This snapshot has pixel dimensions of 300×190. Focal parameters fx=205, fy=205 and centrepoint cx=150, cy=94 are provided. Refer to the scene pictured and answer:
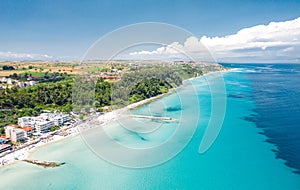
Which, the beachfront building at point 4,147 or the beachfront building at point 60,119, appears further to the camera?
the beachfront building at point 60,119

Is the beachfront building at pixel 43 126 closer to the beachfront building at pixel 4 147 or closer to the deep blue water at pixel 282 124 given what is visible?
the beachfront building at pixel 4 147

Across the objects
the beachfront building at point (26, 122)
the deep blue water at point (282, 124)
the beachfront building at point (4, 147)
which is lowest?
the beachfront building at point (4, 147)

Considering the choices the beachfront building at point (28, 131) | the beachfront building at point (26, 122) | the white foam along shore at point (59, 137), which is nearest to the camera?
the white foam along shore at point (59, 137)

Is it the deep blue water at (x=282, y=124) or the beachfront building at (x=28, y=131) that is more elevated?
the deep blue water at (x=282, y=124)

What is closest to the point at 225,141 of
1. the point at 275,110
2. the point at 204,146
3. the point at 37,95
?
the point at 204,146

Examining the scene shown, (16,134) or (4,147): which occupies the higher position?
(16,134)

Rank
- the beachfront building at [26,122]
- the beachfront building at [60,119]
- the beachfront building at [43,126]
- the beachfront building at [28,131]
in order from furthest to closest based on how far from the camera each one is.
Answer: the beachfront building at [60,119]
the beachfront building at [26,122]
the beachfront building at [43,126]
the beachfront building at [28,131]

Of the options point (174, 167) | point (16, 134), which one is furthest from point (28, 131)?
point (174, 167)

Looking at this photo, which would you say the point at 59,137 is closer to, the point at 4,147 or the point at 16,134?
the point at 16,134

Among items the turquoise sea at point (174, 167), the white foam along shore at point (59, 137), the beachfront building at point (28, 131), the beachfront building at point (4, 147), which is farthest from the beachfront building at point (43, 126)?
the beachfront building at point (4, 147)
